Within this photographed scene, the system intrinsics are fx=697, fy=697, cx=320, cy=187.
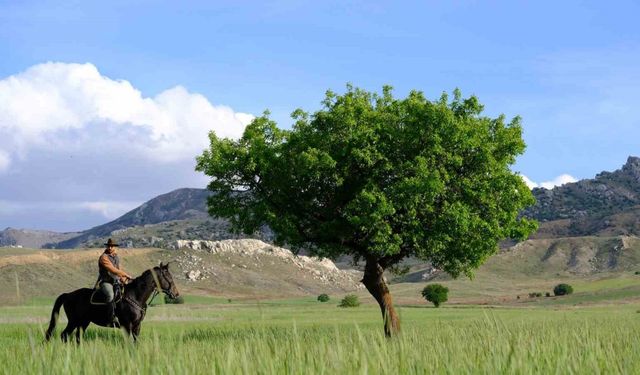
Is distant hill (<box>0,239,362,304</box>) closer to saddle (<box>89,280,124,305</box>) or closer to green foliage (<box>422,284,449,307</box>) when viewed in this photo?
green foliage (<box>422,284,449,307</box>)

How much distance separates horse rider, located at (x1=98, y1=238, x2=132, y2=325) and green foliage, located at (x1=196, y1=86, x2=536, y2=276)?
11.1 m

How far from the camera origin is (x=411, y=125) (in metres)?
34.0

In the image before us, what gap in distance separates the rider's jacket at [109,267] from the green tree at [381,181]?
11043 millimetres

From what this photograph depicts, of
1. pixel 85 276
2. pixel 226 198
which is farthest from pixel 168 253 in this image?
pixel 226 198

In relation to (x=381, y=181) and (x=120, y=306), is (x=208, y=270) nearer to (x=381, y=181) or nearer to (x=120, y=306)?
(x=381, y=181)

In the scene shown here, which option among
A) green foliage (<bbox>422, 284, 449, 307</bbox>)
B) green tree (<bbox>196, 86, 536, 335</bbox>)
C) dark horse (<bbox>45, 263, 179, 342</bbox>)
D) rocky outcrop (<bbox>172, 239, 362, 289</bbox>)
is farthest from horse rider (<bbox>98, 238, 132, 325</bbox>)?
rocky outcrop (<bbox>172, 239, 362, 289</bbox>)

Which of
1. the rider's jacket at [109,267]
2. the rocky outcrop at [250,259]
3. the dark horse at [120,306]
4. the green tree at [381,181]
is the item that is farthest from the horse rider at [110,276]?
the rocky outcrop at [250,259]

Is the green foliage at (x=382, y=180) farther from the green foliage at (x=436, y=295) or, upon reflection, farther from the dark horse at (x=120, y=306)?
the green foliage at (x=436, y=295)

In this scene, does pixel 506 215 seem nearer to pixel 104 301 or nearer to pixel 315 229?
pixel 315 229

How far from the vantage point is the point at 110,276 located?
24312 mm

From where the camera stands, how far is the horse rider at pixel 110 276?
74.1 feet

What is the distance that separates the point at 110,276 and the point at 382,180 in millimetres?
14573

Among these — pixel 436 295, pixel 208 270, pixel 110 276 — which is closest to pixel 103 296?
pixel 110 276

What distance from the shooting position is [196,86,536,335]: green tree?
32.6 meters
